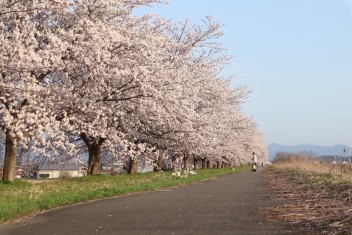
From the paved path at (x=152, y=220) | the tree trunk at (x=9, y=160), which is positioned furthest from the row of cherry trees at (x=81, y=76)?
the paved path at (x=152, y=220)

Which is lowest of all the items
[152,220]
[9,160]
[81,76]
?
[152,220]

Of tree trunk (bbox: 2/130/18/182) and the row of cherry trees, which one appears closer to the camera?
the row of cherry trees

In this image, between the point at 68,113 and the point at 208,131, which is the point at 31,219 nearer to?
the point at 68,113

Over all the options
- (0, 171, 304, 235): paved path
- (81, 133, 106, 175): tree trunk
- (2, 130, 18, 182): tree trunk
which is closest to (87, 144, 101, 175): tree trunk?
(81, 133, 106, 175): tree trunk

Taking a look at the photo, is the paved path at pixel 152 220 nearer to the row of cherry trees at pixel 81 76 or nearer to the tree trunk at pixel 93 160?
the row of cherry trees at pixel 81 76

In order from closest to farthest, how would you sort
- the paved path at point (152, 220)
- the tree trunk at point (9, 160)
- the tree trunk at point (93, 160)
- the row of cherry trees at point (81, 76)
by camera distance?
the paved path at point (152, 220) → the row of cherry trees at point (81, 76) → the tree trunk at point (9, 160) → the tree trunk at point (93, 160)

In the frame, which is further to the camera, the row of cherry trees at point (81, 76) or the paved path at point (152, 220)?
the row of cherry trees at point (81, 76)

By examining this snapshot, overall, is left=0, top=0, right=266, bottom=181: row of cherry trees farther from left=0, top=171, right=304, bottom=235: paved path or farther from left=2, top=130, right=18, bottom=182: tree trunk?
left=0, top=171, right=304, bottom=235: paved path

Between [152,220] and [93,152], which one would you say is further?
[93,152]

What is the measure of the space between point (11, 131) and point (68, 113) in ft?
10.2

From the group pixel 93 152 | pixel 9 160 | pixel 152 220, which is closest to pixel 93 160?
pixel 93 152

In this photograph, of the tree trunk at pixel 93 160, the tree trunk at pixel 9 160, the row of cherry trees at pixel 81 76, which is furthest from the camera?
the tree trunk at pixel 93 160

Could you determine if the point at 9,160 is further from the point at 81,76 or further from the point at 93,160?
the point at 93,160

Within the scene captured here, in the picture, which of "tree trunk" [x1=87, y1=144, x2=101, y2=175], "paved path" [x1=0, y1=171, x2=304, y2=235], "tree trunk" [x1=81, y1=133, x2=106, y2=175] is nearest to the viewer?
"paved path" [x1=0, y1=171, x2=304, y2=235]
